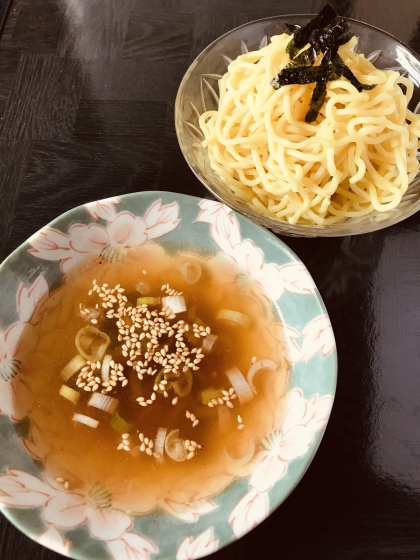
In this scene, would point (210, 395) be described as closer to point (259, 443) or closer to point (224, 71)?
point (259, 443)

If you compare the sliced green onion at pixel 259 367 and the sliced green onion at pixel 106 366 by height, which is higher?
the sliced green onion at pixel 259 367

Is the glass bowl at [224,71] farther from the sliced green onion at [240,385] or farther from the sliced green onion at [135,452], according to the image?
the sliced green onion at [135,452]

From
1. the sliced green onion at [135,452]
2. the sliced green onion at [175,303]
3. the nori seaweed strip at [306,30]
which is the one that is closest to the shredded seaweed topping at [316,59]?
the nori seaweed strip at [306,30]

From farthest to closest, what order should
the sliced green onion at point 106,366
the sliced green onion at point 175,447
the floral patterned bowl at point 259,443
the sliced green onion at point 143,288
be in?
the sliced green onion at point 143,288
the sliced green onion at point 106,366
the sliced green onion at point 175,447
the floral patterned bowl at point 259,443

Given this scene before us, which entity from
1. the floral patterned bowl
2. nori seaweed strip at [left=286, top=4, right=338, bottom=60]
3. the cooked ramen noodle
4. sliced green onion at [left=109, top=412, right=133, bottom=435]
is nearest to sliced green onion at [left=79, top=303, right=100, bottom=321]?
the cooked ramen noodle

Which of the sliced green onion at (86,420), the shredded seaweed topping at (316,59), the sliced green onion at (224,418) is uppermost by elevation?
the shredded seaweed topping at (316,59)
